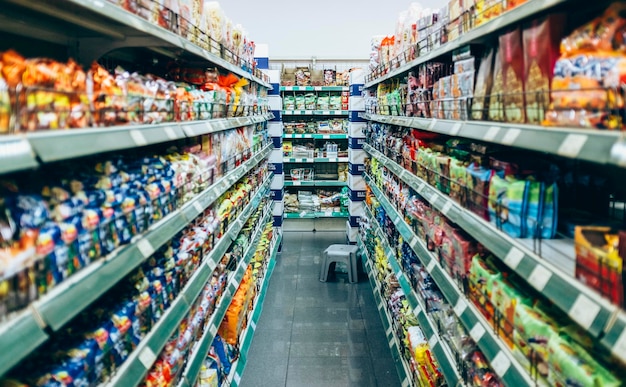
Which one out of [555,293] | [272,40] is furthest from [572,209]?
[272,40]

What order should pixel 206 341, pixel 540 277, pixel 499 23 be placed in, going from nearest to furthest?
pixel 540 277 < pixel 499 23 < pixel 206 341

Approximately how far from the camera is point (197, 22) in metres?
2.47

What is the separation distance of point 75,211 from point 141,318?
0.55 m

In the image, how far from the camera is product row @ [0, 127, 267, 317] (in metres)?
1.04

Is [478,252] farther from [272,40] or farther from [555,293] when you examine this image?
[272,40]

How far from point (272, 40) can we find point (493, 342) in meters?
6.61

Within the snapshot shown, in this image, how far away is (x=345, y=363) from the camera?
3455 mm

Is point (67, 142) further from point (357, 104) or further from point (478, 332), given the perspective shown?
point (357, 104)

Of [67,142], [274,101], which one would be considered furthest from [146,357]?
[274,101]

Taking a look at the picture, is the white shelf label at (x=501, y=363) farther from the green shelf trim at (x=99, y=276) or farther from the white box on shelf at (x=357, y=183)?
the white box on shelf at (x=357, y=183)

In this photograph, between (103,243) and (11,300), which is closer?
(11,300)

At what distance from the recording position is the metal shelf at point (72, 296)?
91cm

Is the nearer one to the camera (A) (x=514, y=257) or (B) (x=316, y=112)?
(A) (x=514, y=257)

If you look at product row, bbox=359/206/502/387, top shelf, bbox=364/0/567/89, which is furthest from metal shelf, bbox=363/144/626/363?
top shelf, bbox=364/0/567/89
